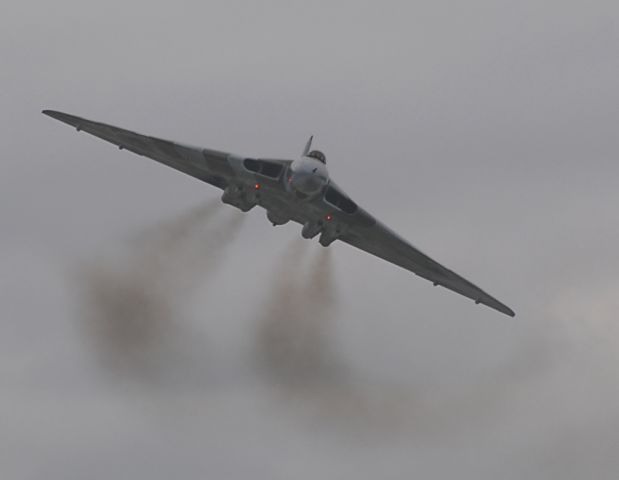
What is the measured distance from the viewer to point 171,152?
8569 cm

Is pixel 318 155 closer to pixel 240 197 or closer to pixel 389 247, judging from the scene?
pixel 240 197

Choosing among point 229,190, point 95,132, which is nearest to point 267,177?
point 229,190

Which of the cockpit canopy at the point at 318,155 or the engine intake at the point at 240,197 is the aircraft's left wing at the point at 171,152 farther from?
the cockpit canopy at the point at 318,155

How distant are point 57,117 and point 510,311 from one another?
3088cm

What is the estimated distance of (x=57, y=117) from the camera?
8350 cm

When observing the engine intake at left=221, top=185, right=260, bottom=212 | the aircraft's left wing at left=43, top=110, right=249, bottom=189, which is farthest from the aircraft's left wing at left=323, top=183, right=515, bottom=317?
the aircraft's left wing at left=43, top=110, right=249, bottom=189

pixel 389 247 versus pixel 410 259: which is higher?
pixel 410 259

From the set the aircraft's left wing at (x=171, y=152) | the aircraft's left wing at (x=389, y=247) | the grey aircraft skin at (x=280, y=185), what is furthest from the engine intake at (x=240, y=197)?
the aircraft's left wing at (x=389, y=247)

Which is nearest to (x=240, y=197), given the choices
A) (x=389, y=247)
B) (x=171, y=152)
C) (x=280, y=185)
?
(x=280, y=185)

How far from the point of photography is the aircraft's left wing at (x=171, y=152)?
8369 cm

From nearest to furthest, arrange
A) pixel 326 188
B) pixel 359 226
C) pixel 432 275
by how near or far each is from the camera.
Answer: pixel 326 188, pixel 359 226, pixel 432 275

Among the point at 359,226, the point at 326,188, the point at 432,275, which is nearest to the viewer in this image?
the point at 326,188

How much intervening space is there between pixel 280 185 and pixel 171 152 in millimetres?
8068

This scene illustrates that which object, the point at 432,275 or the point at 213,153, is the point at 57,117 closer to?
the point at 213,153
